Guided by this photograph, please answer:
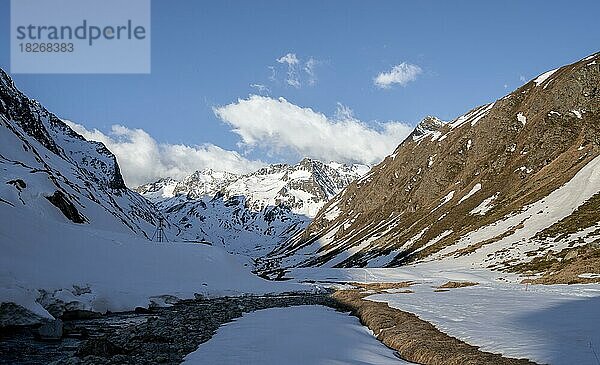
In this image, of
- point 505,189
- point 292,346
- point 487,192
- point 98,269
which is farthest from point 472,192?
point 292,346

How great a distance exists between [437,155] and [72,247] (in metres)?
152

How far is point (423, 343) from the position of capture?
1875cm

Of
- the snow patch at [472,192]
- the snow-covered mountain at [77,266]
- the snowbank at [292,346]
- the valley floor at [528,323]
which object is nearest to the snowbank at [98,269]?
the snow-covered mountain at [77,266]

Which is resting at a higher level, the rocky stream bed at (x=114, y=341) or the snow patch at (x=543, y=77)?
the snow patch at (x=543, y=77)

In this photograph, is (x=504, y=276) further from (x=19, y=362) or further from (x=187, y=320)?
(x=19, y=362)

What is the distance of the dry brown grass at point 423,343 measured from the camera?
1552 centimetres

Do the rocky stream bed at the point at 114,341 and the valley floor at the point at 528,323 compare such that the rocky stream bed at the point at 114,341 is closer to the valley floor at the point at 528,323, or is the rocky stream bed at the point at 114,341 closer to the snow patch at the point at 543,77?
the valley floor at the point at 528,323

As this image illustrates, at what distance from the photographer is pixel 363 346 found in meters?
19.6

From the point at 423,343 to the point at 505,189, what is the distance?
110 meters

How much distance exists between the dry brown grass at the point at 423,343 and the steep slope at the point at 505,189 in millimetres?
27025

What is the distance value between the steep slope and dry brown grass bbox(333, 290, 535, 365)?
2702 centimetres

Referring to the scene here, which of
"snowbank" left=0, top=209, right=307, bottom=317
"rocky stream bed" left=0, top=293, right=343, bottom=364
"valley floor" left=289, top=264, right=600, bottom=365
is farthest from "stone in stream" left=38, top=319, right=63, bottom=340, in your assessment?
"valley floor" left=289, top=264, right=600, bottom=365

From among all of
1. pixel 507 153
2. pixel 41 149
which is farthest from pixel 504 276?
pixel 41 149

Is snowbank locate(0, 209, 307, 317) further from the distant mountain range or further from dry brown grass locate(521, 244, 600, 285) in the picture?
dry brown grass locate(521, 244, 600, 285)
